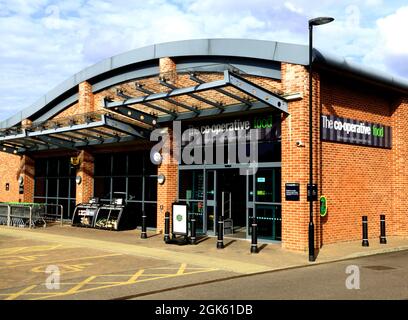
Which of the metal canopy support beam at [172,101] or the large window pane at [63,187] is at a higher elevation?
the metal canopy support beam at [172,101]

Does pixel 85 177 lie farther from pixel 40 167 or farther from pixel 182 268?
pixel 182 268

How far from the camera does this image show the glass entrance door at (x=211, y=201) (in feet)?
57.9

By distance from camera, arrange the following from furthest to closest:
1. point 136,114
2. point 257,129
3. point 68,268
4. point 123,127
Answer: point 123,127, point 136,114, point 257,129, point 68,268

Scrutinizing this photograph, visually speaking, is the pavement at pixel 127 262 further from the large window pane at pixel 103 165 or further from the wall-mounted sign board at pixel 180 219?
the large window pane at pixel 103 165

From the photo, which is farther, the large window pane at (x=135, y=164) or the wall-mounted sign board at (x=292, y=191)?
the large window pane at (x=135, y=164)

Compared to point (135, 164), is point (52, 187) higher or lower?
lower

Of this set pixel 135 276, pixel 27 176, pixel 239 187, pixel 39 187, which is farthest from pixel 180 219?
pixel 27 176

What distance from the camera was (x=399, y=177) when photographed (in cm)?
1833

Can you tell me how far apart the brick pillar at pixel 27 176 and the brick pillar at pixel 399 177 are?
64.6 feet

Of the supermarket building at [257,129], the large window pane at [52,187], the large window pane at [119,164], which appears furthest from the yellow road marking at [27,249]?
the large window pane at [52,187]

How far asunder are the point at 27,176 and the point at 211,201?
1468 centimetres

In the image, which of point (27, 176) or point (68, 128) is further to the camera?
point (27, 176)
